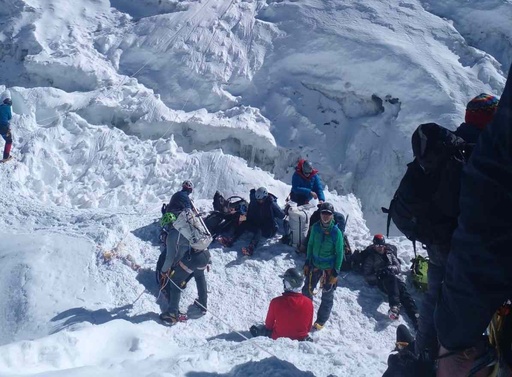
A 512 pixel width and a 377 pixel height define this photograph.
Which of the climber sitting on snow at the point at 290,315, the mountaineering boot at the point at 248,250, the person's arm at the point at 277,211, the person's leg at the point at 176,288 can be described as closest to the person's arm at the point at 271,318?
the climber sitting on snow at the point at 290,315

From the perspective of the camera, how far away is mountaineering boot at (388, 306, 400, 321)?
333 inches

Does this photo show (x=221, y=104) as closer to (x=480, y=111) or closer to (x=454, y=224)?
(x=480, y=111)

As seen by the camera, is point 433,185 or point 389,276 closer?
point 433,185

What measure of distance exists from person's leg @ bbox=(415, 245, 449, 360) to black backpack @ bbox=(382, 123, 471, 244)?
23 cm

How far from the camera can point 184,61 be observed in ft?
52.6

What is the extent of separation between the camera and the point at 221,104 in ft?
50.5

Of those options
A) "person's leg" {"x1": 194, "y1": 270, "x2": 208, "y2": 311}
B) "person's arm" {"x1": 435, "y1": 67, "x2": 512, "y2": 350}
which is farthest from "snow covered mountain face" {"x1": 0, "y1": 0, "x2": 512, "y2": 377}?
"person's arm" {"x1": 435, "y1": 67, "x2": 512, "y2": 350}

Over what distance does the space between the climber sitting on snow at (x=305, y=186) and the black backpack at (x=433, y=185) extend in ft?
21.7

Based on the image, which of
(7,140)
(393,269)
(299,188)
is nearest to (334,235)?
(393,269)

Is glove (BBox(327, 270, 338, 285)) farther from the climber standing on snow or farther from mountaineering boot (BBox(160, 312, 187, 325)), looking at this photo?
the climber standing on snow

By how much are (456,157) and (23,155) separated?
36.2 ft

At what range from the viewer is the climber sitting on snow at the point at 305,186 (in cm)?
1084

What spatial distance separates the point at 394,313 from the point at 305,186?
3428mm

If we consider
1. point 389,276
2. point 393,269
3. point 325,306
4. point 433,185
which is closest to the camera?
point 433,185
